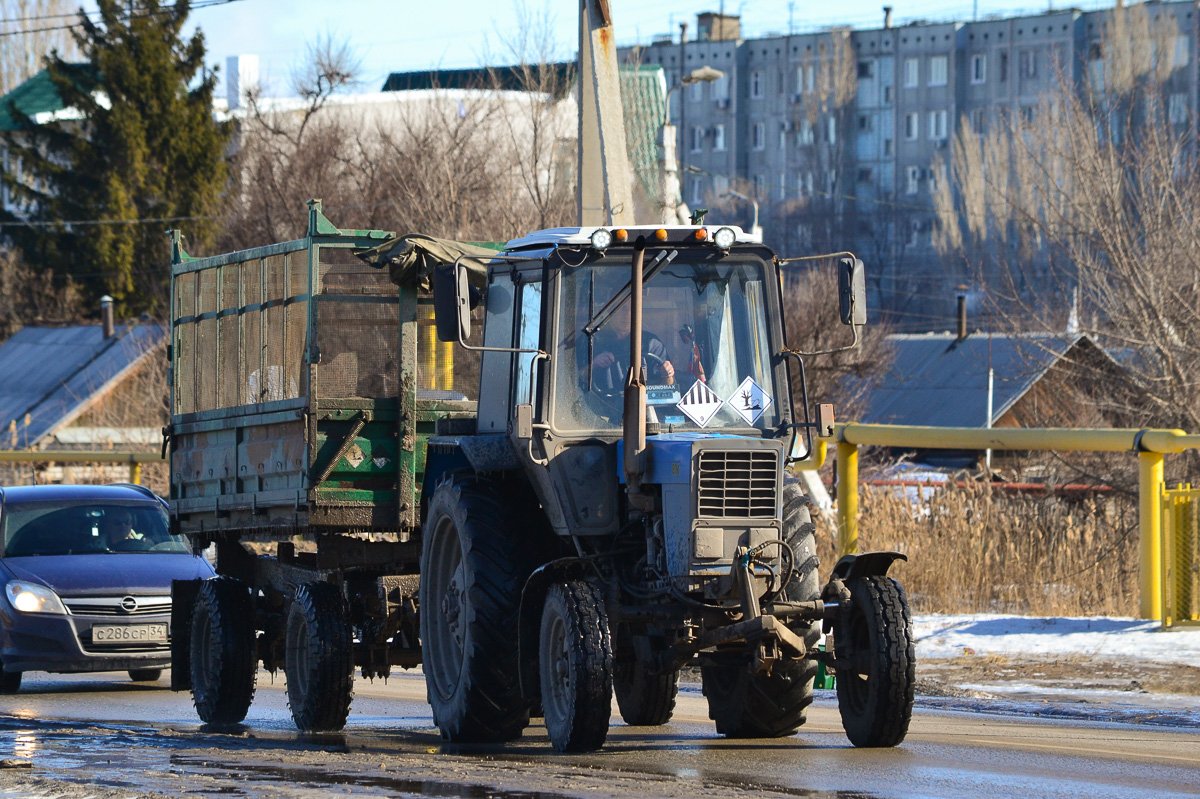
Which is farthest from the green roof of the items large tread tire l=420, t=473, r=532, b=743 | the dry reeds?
large tread tire l=420, t=473, r=532, b=743

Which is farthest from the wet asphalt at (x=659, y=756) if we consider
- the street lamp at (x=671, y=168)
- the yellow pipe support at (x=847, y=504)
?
the street lamp at (x=671, y=168)

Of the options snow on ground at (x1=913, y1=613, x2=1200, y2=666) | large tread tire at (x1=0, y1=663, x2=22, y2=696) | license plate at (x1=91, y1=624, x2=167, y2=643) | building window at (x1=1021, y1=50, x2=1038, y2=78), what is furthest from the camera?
building window at (x1=1021, y1=50, x2=1038, y2=78)

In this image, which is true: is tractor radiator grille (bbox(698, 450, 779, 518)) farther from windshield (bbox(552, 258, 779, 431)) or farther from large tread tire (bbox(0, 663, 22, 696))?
large tread tire (bbox(0, 663, 22, 696))

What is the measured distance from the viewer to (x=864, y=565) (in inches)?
344

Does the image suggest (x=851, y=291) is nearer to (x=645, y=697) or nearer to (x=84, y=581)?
(x=645, y=697)

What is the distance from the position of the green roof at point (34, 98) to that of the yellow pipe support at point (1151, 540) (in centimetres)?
5698

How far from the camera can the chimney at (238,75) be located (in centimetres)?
6009

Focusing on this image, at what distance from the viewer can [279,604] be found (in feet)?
37.8

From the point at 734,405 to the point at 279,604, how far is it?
3.91 metres

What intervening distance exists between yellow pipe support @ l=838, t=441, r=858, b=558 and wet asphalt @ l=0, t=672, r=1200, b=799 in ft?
15.0

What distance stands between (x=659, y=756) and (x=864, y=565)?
1348 millimetres

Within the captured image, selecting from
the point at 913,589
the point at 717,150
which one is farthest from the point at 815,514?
the point at 717,150

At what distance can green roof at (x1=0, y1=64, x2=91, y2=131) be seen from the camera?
65.8m

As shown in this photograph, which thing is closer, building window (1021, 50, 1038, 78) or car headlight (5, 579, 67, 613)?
car headlight (5, 579, 67, 613)
